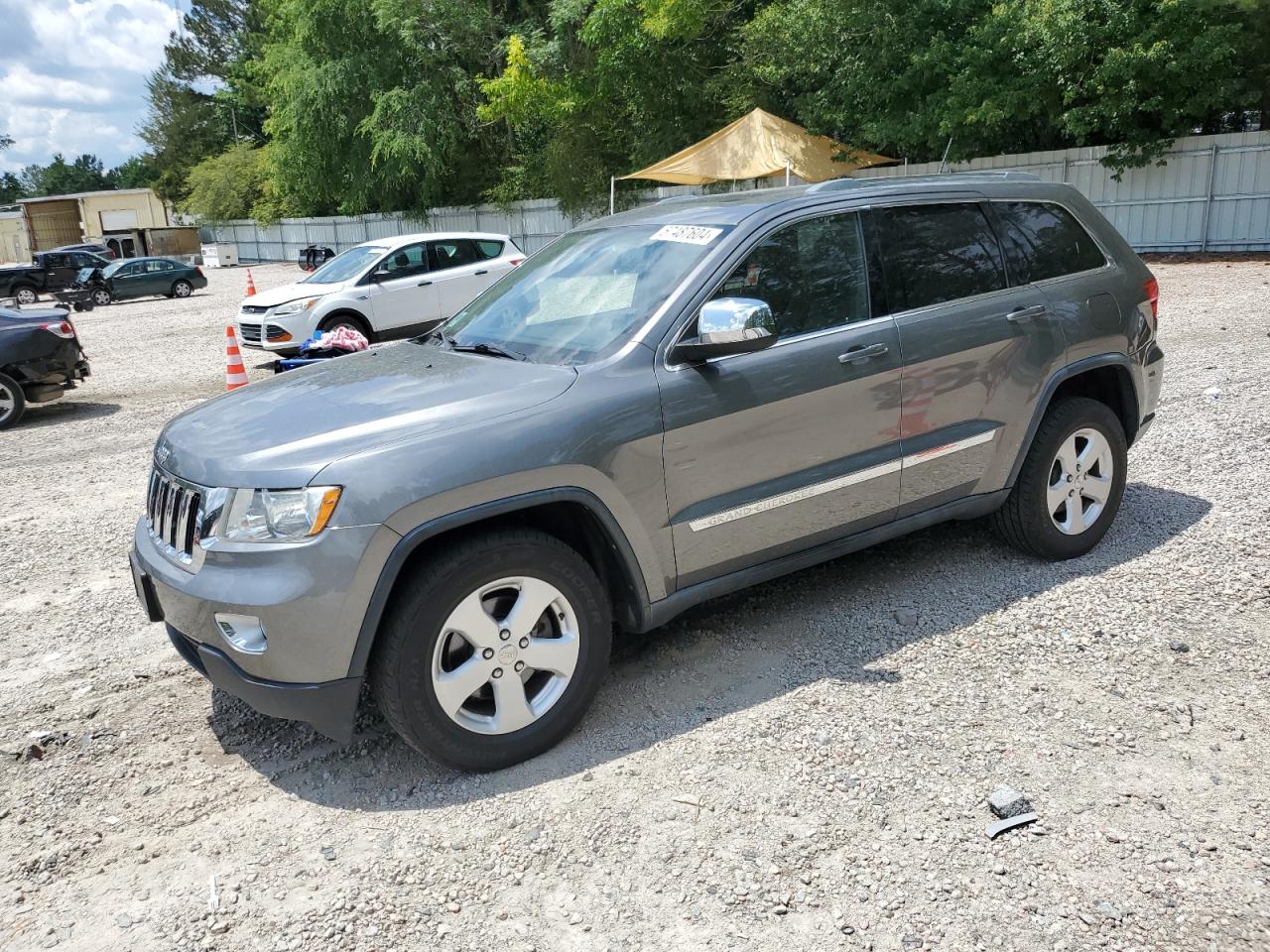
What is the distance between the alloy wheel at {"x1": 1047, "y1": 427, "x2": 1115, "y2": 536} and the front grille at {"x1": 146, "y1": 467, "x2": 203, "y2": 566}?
369 centimetres

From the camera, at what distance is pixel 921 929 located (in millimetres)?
2623

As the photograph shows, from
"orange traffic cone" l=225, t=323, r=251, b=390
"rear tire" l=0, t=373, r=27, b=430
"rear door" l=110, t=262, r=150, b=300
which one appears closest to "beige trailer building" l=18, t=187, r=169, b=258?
"rear door" l=110, t=262, r=150, b=300

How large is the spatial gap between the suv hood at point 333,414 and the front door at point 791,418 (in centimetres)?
56

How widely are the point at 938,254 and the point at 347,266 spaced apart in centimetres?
1072

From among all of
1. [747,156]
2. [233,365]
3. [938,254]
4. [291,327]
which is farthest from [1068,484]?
[747,156]

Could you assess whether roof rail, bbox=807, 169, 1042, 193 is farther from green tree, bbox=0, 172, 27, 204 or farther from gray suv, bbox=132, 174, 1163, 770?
green tree, bbox=0, 172, 27, 204

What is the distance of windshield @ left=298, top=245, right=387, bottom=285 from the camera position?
13359 mm

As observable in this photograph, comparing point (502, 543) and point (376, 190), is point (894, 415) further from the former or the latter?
point (376, 190)

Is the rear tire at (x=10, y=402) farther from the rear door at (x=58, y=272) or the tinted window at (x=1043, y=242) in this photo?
the rear door at (x=58, y=272)

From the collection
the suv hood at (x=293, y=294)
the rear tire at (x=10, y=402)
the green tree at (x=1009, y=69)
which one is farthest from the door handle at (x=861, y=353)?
the green tree at (x=1009, y=69)

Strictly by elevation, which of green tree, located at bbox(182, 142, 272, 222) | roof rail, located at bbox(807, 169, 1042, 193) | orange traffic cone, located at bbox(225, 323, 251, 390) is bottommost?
orange traffic cone, located at bbox(225, 323, 251, 390)

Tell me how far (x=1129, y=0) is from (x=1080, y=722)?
18.9m

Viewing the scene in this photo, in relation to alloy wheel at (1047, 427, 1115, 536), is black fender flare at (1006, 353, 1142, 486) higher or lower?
higher

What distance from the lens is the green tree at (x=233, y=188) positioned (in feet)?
166
